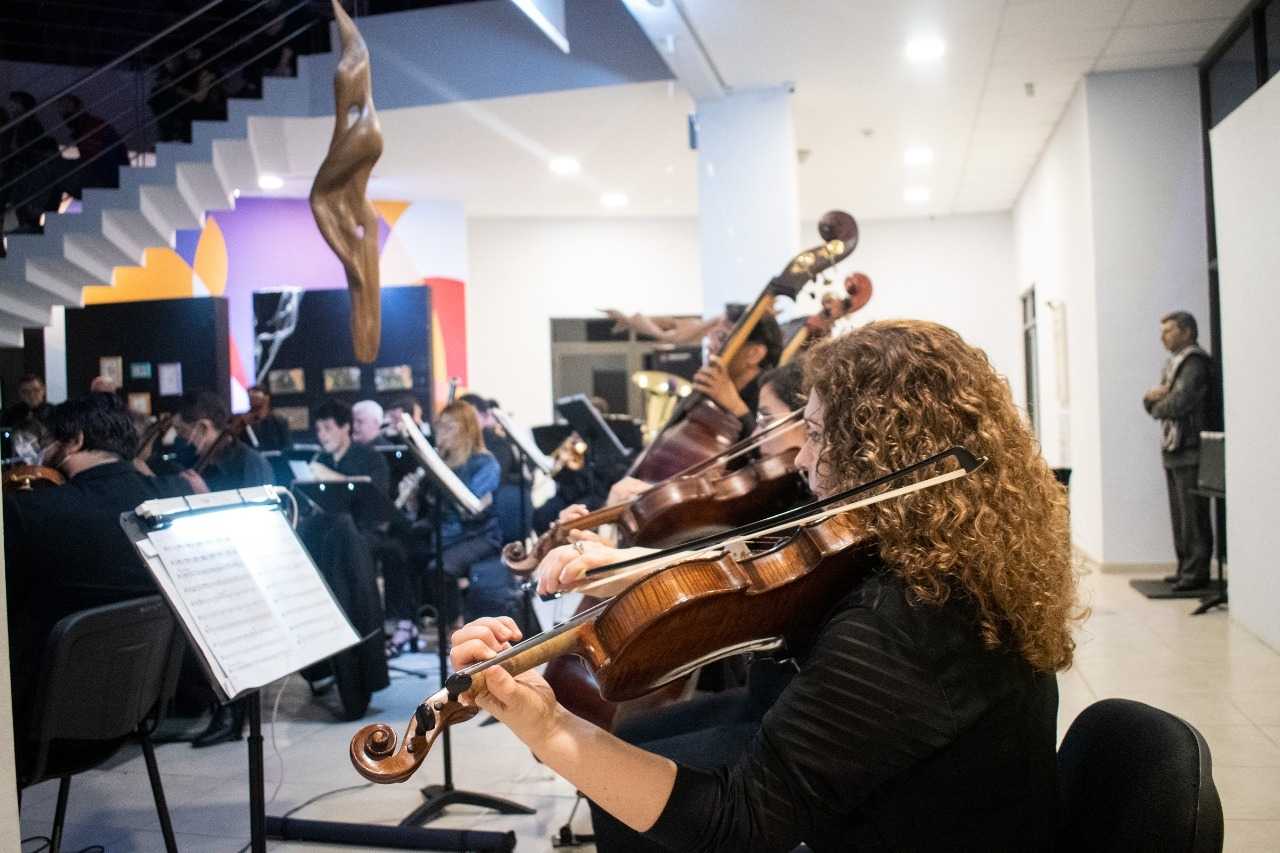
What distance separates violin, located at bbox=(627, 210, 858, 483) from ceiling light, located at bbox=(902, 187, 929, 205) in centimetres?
713

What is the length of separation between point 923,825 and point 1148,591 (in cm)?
561

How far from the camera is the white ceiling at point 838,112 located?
6.04m

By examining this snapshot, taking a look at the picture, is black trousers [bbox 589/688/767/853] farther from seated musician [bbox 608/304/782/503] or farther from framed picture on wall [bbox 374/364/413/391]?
framed picture on wall [bbox 374/364/413/391]

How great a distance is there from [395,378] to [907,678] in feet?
29.8

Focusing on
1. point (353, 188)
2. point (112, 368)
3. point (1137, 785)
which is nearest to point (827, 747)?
point (1137, 785)

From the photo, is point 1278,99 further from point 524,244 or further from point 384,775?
point 524,244

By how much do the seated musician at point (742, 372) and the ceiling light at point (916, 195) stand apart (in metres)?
7.03

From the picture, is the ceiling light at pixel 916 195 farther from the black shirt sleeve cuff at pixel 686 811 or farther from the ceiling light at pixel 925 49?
the black shirt sleeve cuff at pixel 686 811

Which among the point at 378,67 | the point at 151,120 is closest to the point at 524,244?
the point at 378,67

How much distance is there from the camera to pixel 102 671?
239 cm

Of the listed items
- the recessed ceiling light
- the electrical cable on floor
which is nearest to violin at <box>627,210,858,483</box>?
the electrical cable on floor

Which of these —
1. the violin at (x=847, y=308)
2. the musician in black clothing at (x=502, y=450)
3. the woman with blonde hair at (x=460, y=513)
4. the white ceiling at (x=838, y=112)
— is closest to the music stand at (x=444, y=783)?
the violin at (x=847, y=308)

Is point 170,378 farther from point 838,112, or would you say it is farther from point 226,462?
point 838,112

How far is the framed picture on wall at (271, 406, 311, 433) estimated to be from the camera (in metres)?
9.77
